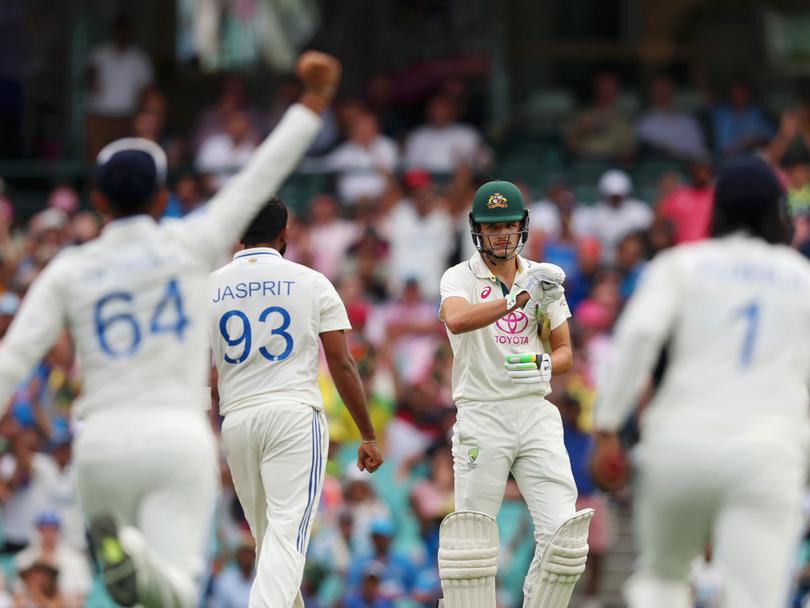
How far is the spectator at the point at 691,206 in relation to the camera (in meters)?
19.0

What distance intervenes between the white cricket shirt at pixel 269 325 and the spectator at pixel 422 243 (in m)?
9.27

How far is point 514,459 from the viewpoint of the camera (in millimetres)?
10773

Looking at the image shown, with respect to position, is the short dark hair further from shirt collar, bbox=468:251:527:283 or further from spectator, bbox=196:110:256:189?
spectator, bbox=196:110:256:189

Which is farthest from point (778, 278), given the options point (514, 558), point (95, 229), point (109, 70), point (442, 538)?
point (109, 70)

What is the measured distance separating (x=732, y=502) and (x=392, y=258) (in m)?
12.3

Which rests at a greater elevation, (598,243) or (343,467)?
(598,243)

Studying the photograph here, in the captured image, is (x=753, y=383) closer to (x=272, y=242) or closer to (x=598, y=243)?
(x=272, y=242)

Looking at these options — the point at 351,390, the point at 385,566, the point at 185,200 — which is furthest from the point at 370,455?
the point at 185,200

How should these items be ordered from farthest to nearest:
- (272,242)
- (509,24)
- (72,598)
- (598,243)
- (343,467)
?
1. (509,24)
2. (598,243)
3. (343,467)
4. (72,598)
5. (272,242)

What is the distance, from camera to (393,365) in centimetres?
1881

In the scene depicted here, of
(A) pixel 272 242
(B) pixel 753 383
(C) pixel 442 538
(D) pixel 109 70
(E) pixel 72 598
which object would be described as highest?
(D) pixel 109 70

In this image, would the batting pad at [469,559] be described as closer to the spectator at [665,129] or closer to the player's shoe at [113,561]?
the player's shoe at [113,561]

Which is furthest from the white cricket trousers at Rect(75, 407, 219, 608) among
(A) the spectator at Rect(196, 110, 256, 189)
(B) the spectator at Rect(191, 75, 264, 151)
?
(B) the spectator at Rect(191, 75, 264, 151)

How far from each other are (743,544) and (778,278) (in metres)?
1.12
